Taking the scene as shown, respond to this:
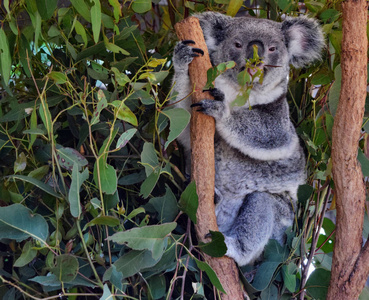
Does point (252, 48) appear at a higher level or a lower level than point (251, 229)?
higher

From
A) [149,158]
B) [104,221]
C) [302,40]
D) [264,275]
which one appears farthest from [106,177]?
[302,40]

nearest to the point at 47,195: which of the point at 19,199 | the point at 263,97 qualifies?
the point at 19,199

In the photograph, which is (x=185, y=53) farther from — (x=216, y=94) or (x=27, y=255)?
(x=27, y=255)

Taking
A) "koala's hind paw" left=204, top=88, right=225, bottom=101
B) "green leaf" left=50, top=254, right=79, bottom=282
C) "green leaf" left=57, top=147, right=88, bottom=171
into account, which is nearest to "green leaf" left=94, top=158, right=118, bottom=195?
"green leaf" left=57, top=147, right=88, bottom=171

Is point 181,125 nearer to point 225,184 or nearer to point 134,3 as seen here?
point 134,3

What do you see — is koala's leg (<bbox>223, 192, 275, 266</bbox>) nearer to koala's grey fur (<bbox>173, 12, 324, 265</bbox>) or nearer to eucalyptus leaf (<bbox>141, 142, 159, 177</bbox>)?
koala's grey fur (<bbox>173, 12, 324, 265</bbox>)

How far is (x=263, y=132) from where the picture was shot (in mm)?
2404

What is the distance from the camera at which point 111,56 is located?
204 cm

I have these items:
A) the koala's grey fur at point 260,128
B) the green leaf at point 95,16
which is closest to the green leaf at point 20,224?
the green leaf at point 95,16

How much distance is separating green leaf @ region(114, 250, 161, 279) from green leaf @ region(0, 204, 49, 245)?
0.86 feet

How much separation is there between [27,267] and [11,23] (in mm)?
913

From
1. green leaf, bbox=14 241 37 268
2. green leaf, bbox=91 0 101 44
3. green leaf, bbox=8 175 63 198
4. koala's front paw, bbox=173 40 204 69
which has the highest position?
green leaf, bbox=91 0 101 44

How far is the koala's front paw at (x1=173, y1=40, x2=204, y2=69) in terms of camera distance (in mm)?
1965

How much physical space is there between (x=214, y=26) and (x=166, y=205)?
103 cm
